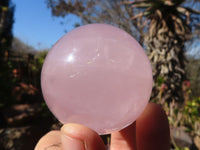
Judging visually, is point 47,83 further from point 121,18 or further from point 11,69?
point 121,18

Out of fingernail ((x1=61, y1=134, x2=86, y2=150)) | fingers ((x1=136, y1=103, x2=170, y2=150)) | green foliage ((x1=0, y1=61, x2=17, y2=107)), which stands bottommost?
green foliage ((x1=0, y1=61, x2=17, y2=107))

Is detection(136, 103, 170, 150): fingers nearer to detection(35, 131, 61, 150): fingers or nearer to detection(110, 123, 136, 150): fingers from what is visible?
detection(110, 123, 136, 150): fingers

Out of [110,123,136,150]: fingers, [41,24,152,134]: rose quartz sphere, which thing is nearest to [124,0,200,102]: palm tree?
[110,123,136,150]: fingers

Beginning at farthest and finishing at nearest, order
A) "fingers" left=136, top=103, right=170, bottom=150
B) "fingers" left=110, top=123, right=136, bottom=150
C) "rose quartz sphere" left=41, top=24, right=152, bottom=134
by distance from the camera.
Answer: "fingers" left=136, top=103, right=170, bottom=150, "fingers" left=110, top=123, right=136, bottom=150, "rose quartz sphere" left=41, top=24, right=152, bottom=134

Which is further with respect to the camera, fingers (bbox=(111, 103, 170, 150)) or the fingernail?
fingers (bbox=(111, 103, 170, 150))

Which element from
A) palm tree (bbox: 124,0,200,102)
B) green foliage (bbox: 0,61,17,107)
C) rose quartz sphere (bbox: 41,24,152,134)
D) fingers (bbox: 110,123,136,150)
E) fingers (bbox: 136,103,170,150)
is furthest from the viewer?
green foliage (bbox: 0,61,17,107)

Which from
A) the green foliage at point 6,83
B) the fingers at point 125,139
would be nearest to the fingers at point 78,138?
the fingers at point 125,139

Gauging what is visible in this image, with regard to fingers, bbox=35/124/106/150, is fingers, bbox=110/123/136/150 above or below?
below

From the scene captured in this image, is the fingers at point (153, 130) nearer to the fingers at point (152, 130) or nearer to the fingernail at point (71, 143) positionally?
the fingers at point (152, 130)
